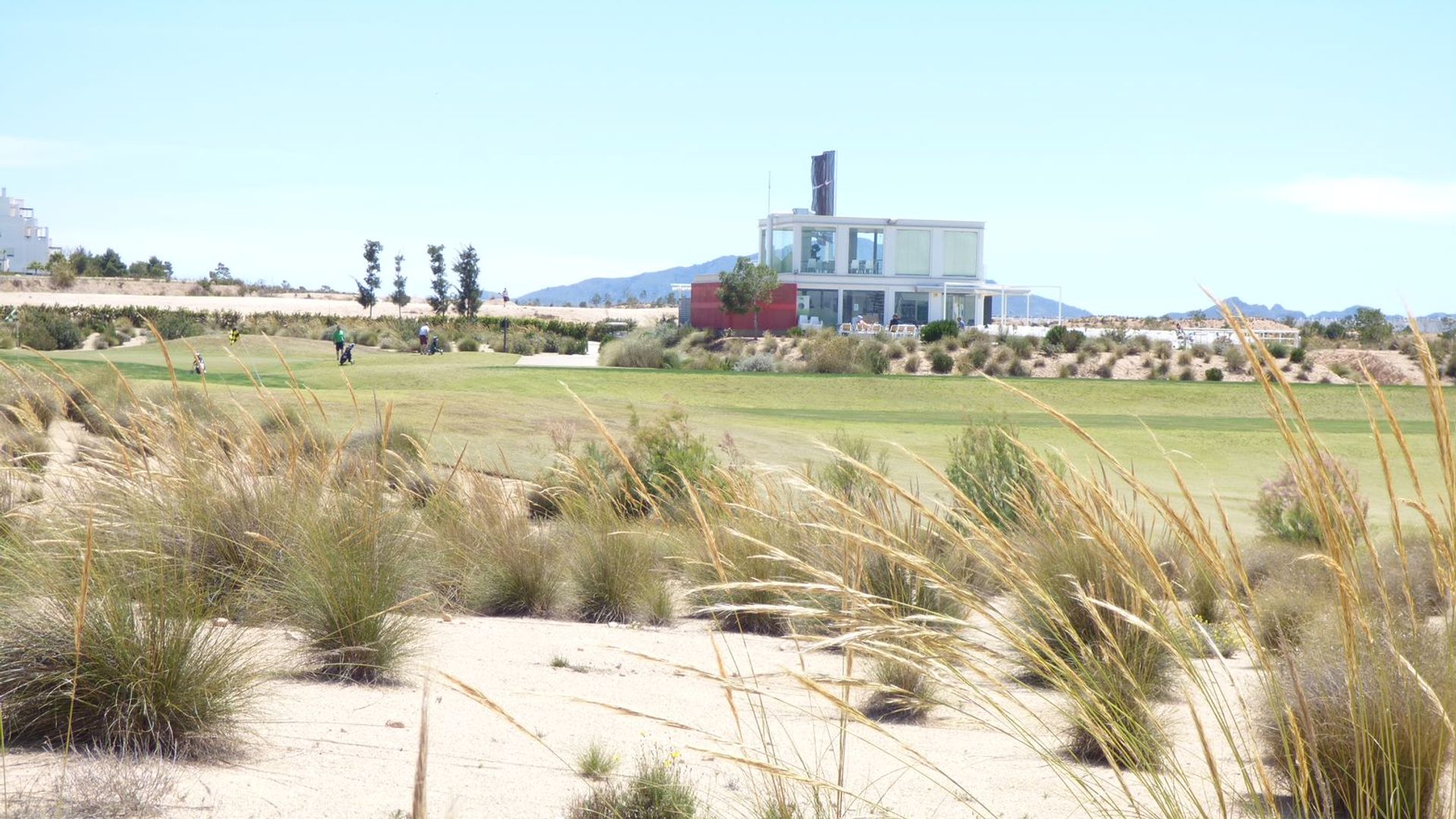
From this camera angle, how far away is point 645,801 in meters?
3.89

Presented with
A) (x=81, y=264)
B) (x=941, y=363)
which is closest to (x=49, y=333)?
(x=941, y=363)

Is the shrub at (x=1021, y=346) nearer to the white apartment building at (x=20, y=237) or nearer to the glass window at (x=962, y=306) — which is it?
the glass window at (x=962, y=306)

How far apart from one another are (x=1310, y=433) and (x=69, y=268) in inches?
4689

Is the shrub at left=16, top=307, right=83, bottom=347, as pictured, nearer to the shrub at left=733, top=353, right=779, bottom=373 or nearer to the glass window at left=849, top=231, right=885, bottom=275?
the shrub at left=733, top=353, right=779, bottom=373

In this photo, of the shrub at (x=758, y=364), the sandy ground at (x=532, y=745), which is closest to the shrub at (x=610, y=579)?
the sandy ground at (x=532, y=745)

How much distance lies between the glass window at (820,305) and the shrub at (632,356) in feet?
78.7

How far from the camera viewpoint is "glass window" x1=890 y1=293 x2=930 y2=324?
6944 cm

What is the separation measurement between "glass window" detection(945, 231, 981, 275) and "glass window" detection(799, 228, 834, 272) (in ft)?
21.2

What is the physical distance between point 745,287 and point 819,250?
385 inches

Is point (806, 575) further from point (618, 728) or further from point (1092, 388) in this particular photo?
point (1092, 388)

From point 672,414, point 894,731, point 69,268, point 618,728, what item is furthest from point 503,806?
point 69,268

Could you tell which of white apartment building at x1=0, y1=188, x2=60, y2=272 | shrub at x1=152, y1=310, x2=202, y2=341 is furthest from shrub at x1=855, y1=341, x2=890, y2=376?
white apartment building at x1=0, y1=188, x2=60, y2=272

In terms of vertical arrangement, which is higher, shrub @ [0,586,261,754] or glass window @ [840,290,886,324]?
glass window @ [840,290,886,324]

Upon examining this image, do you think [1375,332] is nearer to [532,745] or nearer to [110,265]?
[532,745]
